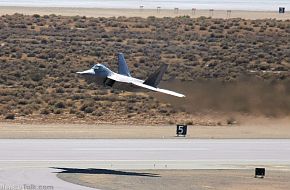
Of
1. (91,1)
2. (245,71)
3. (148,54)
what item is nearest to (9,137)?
(245,71)

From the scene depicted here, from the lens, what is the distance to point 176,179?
148ft

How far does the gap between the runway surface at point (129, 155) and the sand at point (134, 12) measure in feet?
260

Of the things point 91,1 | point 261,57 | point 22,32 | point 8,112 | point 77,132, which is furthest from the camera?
point 91,1

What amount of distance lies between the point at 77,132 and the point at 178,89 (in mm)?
6541

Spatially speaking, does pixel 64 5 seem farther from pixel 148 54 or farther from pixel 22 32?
pixel 148 54

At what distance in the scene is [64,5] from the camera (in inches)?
6014

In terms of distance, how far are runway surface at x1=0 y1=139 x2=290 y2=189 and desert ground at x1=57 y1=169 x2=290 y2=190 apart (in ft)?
4.42

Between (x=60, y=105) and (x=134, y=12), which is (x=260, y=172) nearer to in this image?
(x=60, y=105)

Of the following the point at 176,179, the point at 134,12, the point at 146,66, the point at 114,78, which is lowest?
the point at 146,66

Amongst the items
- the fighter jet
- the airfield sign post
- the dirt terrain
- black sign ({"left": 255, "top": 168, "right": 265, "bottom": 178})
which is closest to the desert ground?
black sign ({"left": 255, "top": 168, "right": 265, "bottom": 178})

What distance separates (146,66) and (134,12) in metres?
45.0

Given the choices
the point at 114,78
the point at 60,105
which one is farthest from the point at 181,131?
the point at 60,105

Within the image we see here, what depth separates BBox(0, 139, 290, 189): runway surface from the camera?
4716 centimetres

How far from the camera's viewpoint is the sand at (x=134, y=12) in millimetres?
139000
